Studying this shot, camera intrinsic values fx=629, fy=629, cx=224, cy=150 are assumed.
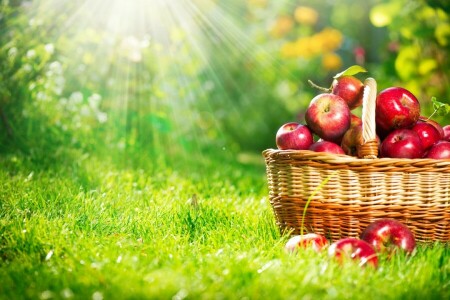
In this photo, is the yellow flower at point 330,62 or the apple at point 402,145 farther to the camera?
the yellow flower at point 330,62

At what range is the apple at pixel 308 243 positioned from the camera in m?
2.38

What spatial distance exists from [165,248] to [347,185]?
2.57ft

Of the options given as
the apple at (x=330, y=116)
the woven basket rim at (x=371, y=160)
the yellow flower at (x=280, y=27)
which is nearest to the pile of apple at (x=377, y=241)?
the woven basket rim at (x=371, y=160)

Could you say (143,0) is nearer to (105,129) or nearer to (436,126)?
(105,129)

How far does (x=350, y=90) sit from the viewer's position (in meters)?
2.91

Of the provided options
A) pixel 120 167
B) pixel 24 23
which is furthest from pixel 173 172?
pixel 24 23

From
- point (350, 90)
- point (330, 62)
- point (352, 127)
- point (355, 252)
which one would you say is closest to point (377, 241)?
point (355, 252)

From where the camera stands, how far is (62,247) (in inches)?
92.5

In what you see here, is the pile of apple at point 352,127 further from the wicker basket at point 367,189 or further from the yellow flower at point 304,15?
the yellow flower at point 304,15

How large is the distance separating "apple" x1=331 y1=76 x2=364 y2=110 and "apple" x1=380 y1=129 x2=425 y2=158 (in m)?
0.28

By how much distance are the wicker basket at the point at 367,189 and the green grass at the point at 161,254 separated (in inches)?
6.7

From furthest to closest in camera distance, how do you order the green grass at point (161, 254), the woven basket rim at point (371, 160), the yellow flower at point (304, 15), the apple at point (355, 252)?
the yellow flower at point (304, 15), the woven basket rim at point (371, 160), the apple at point (355, 252), the green grass at point (161, 254)

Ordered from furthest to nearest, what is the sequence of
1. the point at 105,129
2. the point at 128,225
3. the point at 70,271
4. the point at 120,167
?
the point at 105,129 → the point at 120,167 → the point at 128,225 → the point at 70,271

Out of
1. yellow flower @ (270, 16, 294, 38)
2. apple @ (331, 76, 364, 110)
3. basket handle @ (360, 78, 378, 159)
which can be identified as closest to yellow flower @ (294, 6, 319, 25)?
yellow flower @ (270, 16, 294, 38)
